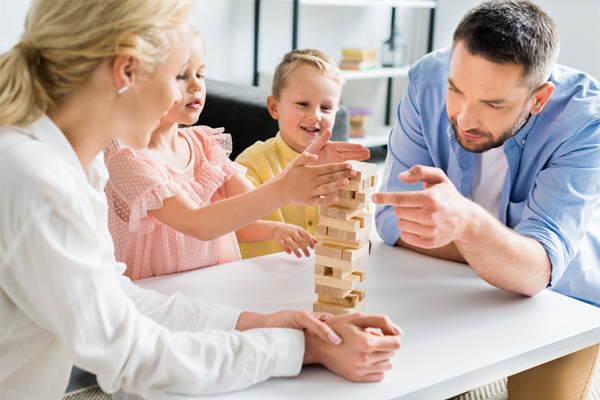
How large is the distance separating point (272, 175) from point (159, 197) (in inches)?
24.9

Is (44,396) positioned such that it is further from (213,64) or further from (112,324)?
(213,64)

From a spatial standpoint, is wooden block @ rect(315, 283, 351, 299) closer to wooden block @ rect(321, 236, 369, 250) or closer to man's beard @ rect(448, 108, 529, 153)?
wooden block @ rect(321, 236, 369, 250)

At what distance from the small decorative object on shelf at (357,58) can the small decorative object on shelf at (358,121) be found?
34 cm

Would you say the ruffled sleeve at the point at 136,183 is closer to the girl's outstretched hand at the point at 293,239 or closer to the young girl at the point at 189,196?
the young girl at the point at 189,196

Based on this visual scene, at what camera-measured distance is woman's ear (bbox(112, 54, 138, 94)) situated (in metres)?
0.79

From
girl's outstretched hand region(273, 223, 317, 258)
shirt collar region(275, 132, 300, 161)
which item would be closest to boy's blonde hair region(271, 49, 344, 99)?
shirt collar region(275, 132, 300, 161)

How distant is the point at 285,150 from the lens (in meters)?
1.86

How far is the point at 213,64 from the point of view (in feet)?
12.8

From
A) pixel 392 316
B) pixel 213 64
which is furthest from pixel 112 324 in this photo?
pixel 213 64

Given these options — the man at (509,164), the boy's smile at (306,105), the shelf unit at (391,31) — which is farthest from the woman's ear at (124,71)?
the shelf unit at (391,31)

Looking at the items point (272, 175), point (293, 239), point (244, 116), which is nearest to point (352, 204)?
point (293, 239)

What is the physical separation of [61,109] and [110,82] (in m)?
0.08

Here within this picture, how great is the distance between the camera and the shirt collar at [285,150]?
1847 mm

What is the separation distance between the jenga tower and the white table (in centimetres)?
8
